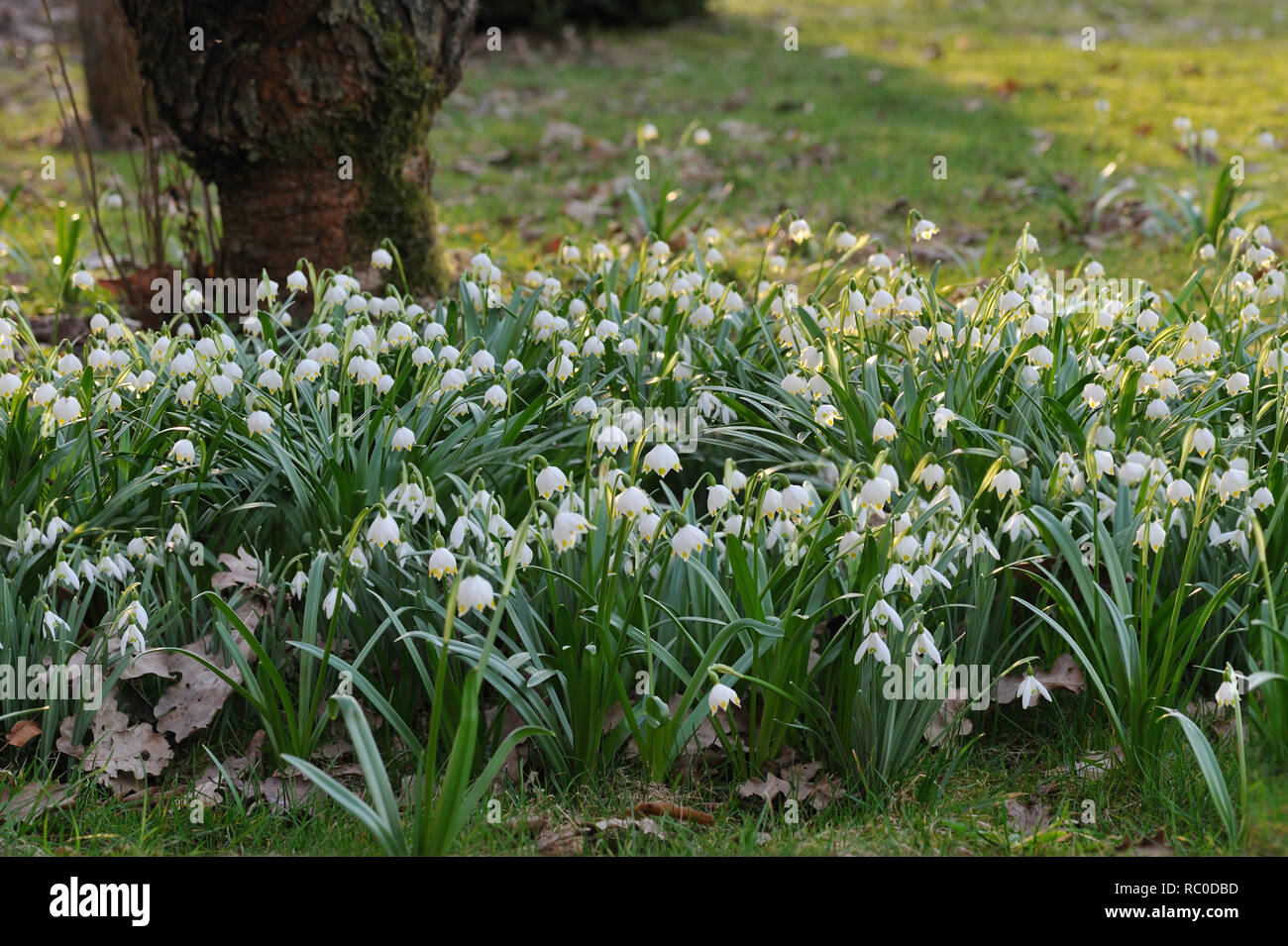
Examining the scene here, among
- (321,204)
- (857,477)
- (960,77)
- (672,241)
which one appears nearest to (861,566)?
(857,477)

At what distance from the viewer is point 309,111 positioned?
4.65 m

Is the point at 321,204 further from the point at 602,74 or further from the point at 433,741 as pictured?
the point at 602,74

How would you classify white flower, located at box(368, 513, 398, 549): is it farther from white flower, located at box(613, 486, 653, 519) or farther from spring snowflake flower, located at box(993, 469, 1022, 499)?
spring snowflake flower, located at box(993, 469, 1022, 499)

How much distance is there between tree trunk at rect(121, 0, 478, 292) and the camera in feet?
14.8

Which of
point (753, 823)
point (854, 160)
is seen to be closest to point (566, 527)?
point (753, 823)

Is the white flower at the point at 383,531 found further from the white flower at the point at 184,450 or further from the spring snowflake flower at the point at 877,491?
the spring snowflake flower at the point at 877,491

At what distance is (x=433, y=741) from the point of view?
228cm

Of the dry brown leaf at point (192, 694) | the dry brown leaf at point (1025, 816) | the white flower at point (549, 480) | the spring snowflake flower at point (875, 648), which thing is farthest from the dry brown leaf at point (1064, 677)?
the dry brown leaf at point (192, 694)

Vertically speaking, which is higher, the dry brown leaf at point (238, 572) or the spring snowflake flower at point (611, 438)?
the spring snowflake flower at point (611, 438)

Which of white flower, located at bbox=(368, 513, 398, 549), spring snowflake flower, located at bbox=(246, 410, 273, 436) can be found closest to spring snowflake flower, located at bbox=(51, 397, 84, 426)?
spring snowflake flower, located at bbox=(246, 410, 273, 436)

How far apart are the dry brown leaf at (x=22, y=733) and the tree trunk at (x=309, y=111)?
2456mm

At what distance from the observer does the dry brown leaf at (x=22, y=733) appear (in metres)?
2.82

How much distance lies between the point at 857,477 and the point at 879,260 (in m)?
1.38

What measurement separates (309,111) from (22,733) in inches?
106
